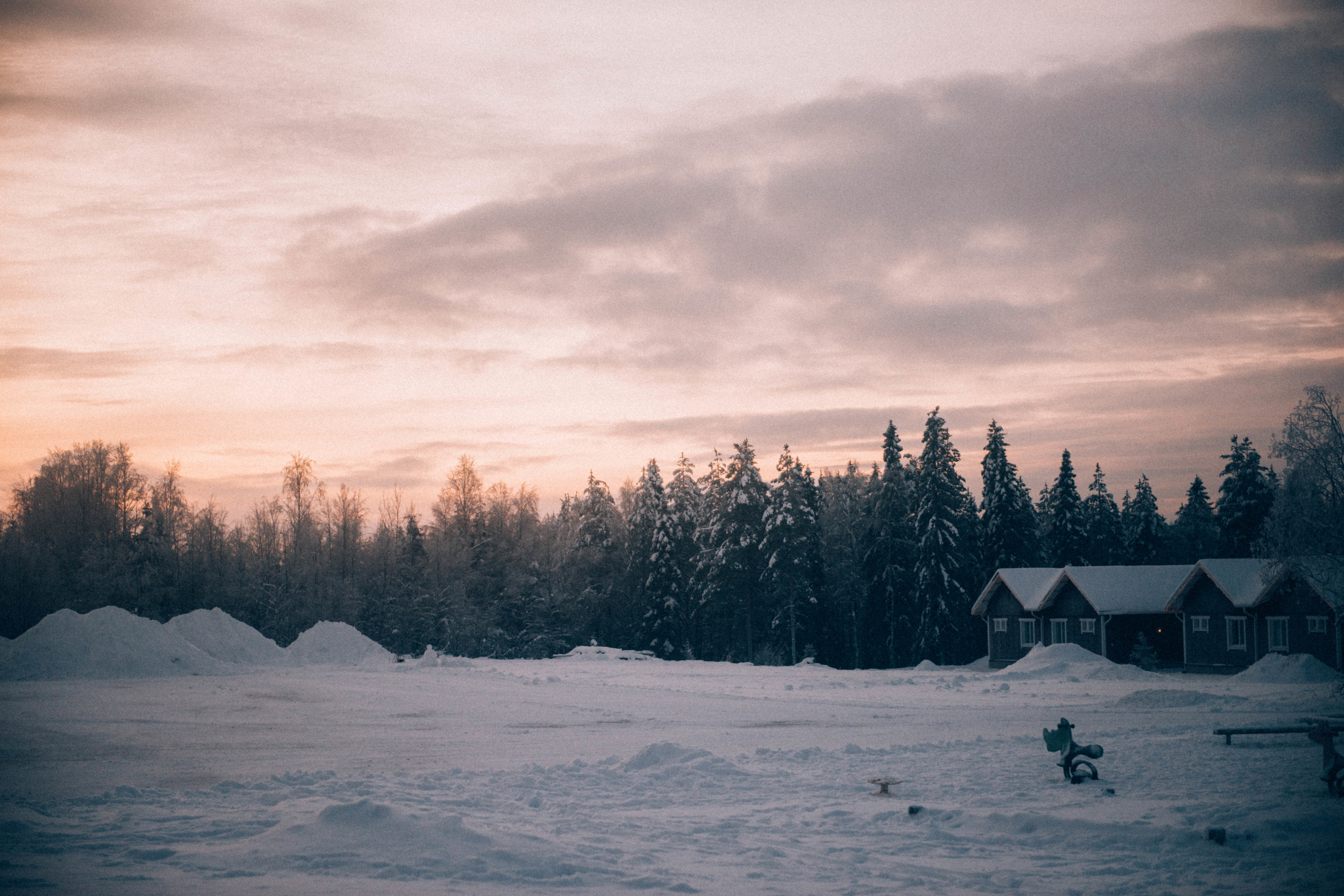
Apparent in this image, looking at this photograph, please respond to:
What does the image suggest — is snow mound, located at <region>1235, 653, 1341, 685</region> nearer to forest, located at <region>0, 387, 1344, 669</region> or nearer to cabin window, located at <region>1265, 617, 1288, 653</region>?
cabin window, located at <region>1265, 617, 1288, 653</region>

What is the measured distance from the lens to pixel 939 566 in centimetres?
6006

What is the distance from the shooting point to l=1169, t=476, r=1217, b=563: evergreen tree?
265 ft

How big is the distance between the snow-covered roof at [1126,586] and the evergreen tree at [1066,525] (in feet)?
41.9

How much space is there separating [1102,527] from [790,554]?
30.8m

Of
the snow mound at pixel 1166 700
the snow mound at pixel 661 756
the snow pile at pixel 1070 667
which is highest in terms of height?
the snow mound at pixel 661 756

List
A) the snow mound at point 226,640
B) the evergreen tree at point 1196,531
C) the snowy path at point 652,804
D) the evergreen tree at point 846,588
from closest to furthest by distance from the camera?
the snowy path at point 652,804 < the snow mound at point 226,640 < the evergreen tree at point 846,588 < the evergreen tree at point 1196,531

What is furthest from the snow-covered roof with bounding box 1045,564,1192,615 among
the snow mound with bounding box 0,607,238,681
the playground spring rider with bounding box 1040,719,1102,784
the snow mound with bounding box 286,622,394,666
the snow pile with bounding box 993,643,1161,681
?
the snow mound with bounding box 0,607,238,681

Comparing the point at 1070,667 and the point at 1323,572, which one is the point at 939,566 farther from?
the point at 1323,572

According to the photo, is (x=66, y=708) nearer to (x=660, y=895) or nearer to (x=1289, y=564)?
(x=660, y=895)

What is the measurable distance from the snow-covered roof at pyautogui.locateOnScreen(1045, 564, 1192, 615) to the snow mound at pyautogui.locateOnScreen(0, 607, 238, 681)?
144 feet

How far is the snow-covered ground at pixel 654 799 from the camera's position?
8.92m

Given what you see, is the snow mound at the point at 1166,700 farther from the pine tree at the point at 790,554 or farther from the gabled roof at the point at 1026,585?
the pine tree at the point at 790,554

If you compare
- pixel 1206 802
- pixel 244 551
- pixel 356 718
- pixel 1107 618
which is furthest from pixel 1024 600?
pixel 244 551

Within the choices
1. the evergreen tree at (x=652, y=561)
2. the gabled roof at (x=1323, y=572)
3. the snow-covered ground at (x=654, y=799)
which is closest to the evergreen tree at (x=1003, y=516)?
the evergreen tree at (x=652, y=561)
